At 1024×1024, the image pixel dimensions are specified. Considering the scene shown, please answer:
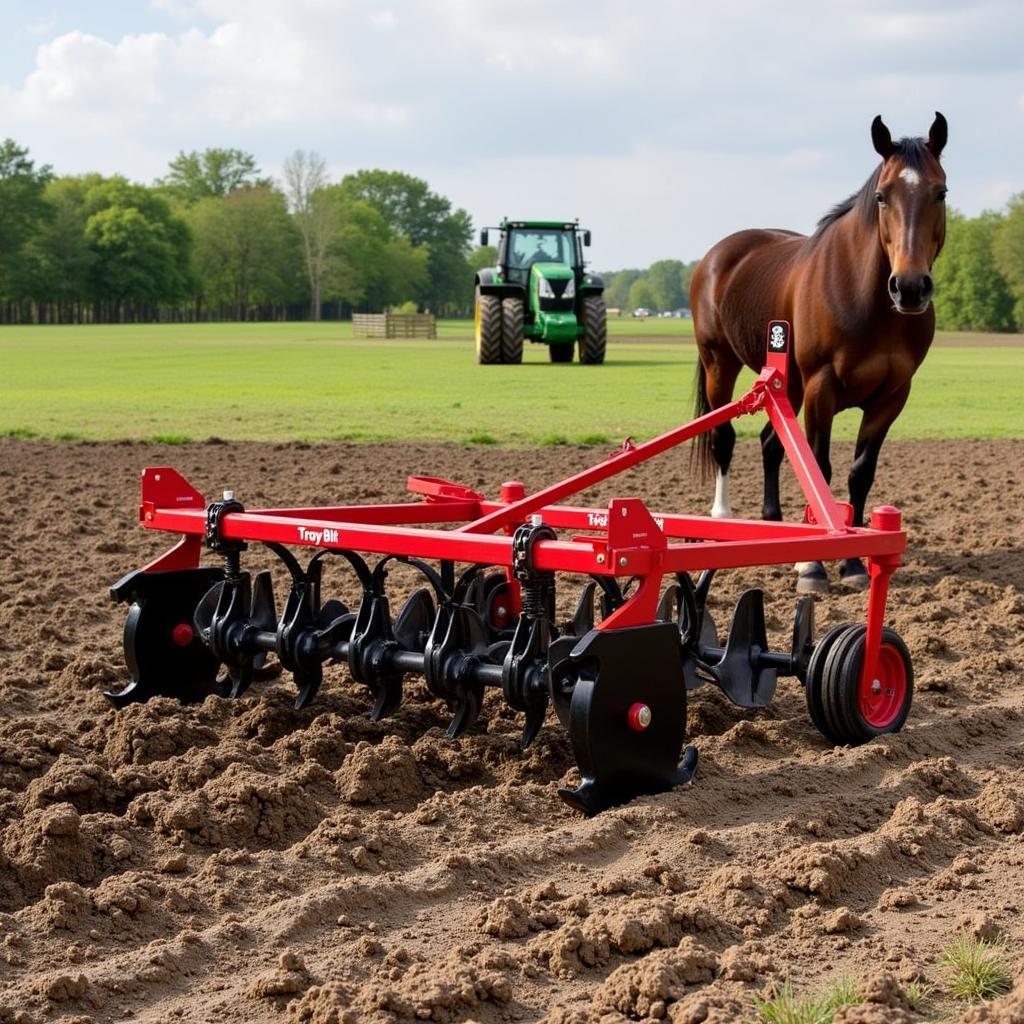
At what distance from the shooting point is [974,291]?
3846 inches

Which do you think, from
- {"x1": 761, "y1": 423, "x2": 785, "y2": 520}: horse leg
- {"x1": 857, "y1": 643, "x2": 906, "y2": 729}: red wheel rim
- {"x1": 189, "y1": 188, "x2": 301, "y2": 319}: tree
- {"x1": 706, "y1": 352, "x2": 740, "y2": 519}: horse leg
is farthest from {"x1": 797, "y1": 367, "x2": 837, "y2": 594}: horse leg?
{"x1": 189, "y1": 188, "x2": 301, "y2": 319}: tree

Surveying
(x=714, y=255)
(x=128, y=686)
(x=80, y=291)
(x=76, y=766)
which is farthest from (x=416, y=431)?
(x=80, y=291)

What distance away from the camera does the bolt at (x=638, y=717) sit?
4.55 metres

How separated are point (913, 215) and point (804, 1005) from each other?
5.07 m

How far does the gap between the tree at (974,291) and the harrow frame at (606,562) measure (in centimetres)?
9354

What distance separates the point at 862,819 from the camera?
4.50m

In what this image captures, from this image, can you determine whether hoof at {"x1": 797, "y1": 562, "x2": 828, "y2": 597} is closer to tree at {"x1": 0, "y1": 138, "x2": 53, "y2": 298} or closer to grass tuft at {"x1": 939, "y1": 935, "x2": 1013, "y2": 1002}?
grass tuft at {"x1": 939, "y1": 935, "x2": 1013, "y2": 1002}

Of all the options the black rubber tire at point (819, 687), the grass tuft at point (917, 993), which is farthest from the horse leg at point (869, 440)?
the grass tuft at point (917, 993)

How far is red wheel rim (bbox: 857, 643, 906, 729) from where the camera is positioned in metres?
5.44

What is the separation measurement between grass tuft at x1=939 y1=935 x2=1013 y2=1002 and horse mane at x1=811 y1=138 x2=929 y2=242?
4923 mm

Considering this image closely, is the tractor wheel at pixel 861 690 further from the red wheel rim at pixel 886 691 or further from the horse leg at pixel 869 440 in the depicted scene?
the horse leg at pixel 869 440

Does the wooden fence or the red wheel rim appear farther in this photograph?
the wooden fence

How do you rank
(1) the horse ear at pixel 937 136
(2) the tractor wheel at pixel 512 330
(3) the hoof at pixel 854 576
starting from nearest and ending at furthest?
(1) the horse ear at pixel 937 136, (3) the hoof at pixel 854 576, (2) the tractor wheel at pixel 512 330

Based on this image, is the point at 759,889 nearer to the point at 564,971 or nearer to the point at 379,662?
the point at 564,971
